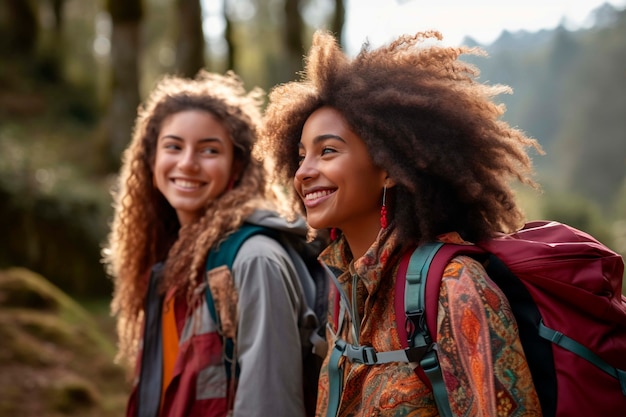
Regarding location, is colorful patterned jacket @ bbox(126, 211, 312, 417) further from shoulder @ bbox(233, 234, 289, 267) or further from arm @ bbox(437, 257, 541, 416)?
arm @ bbox(437, 257, 541, 416)

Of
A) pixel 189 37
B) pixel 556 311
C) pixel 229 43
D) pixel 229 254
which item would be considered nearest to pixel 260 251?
pixel 229 254

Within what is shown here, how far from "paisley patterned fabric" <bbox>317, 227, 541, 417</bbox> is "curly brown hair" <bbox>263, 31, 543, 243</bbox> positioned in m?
0.20

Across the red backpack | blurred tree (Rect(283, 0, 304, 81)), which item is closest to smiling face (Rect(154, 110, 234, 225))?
the red backpack

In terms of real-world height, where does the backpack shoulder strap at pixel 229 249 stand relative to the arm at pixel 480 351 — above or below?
above

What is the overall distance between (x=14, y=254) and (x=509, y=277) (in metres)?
8.70

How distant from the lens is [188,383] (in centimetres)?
311

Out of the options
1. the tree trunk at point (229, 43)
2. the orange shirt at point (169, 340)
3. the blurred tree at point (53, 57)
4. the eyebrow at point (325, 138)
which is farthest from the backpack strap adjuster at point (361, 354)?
the blurred tree at point (53, 57)

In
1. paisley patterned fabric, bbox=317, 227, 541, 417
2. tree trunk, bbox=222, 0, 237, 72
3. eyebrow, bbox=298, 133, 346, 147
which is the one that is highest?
tree trunk, bbox=222, 0, 237, 72

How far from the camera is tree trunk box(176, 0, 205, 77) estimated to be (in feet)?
36.7

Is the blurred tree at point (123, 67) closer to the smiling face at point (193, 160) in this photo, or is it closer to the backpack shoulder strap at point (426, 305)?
the smiling face at point (193, 160)

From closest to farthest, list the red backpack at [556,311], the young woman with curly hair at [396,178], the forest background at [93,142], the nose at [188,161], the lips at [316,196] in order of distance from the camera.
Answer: the red backpack at [556,311]
the young woman with curly hair at [396,178]
the lips at [316,196]
the nose at [188,161]
the forest background at [93,142]

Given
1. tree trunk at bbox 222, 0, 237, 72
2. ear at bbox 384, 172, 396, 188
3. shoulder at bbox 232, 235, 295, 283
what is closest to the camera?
ear at bbox 384, 172, 396, 188

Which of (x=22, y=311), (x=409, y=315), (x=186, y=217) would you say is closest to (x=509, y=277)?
(x=409, y=315)

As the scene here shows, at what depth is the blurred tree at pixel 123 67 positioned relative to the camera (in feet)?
36.4
